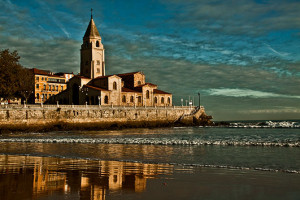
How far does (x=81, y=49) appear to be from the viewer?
→ 7744 cm

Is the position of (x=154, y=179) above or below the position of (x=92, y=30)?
below

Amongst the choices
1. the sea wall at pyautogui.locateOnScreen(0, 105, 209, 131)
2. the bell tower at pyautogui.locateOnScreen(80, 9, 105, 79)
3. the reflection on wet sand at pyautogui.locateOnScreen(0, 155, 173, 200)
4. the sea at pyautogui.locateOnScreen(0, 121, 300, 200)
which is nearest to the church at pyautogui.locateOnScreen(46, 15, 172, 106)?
the bell tower at pyautogui.locateOnScreen(80, 9, 105, 79)

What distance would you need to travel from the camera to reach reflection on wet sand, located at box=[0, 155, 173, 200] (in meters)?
8.55

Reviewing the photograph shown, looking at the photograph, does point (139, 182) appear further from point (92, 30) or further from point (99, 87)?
point (92, 30)

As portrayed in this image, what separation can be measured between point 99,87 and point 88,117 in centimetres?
1260

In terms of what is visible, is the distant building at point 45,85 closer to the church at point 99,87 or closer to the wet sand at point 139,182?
the church at point 99,87

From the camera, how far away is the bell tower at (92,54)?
7506 centimetres

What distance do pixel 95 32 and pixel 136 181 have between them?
70290 millimetres

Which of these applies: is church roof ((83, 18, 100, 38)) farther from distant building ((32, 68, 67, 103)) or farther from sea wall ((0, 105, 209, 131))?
sea wall ((0, 105, 209, 131))

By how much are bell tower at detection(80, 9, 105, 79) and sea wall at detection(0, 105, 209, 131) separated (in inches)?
603

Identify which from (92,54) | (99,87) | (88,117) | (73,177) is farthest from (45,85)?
(73,177)

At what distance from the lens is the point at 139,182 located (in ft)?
32.4

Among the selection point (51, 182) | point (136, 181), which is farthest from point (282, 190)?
point (51, 182)

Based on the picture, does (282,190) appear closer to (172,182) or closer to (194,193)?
(194,193)
